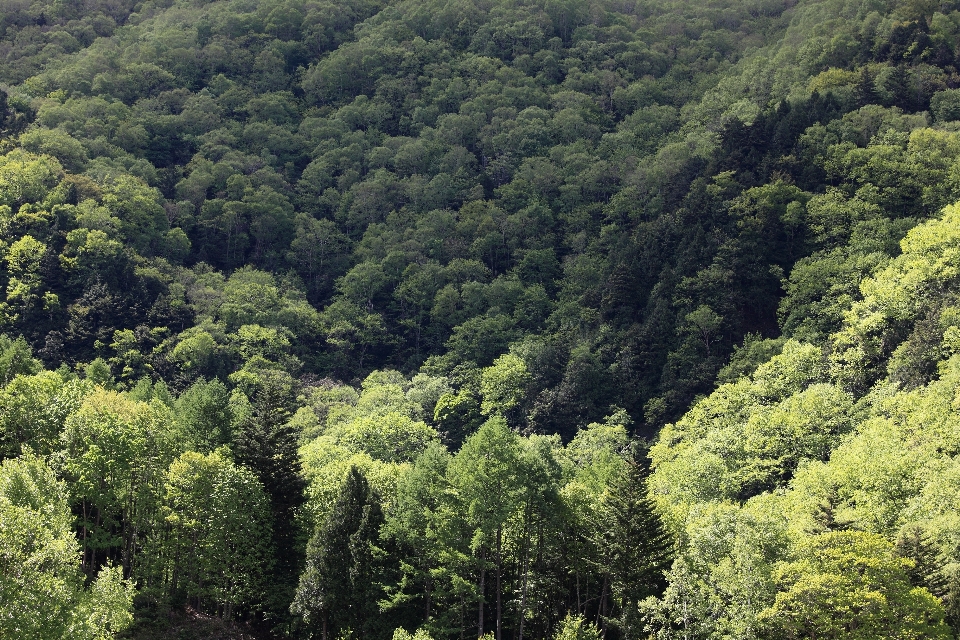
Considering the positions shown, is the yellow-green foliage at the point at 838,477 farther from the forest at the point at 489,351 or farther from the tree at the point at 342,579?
the tree at the point at 342,579

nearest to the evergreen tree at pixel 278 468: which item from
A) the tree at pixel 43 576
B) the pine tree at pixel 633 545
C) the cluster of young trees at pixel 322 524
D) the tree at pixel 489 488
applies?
the cluster of young trees at pixel 322 524

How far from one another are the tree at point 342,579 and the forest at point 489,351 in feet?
0.62

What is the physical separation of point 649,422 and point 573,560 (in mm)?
56378

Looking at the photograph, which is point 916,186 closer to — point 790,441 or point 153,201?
point 790,441

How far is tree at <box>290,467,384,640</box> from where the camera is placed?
2211 inches

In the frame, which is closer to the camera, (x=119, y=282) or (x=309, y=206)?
(x=119, y=282)

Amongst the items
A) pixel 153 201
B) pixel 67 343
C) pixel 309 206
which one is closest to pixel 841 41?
pixel 309 206

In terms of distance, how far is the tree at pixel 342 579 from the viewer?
56.2 meters

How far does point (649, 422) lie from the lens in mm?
111625

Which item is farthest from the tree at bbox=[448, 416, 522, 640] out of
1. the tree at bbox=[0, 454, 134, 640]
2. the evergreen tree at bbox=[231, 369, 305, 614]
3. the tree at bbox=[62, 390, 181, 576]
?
the tree at bbox=[62, 390, 181, 576]

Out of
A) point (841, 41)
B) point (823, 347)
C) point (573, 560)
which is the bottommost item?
point (573, 560)

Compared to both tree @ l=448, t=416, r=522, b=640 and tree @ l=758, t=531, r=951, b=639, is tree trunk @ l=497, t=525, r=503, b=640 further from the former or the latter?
tree @ l=758, t=531, r=951, b=639

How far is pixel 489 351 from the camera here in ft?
444

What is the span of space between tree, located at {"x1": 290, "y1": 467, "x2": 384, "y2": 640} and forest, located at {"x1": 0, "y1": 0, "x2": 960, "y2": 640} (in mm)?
188
